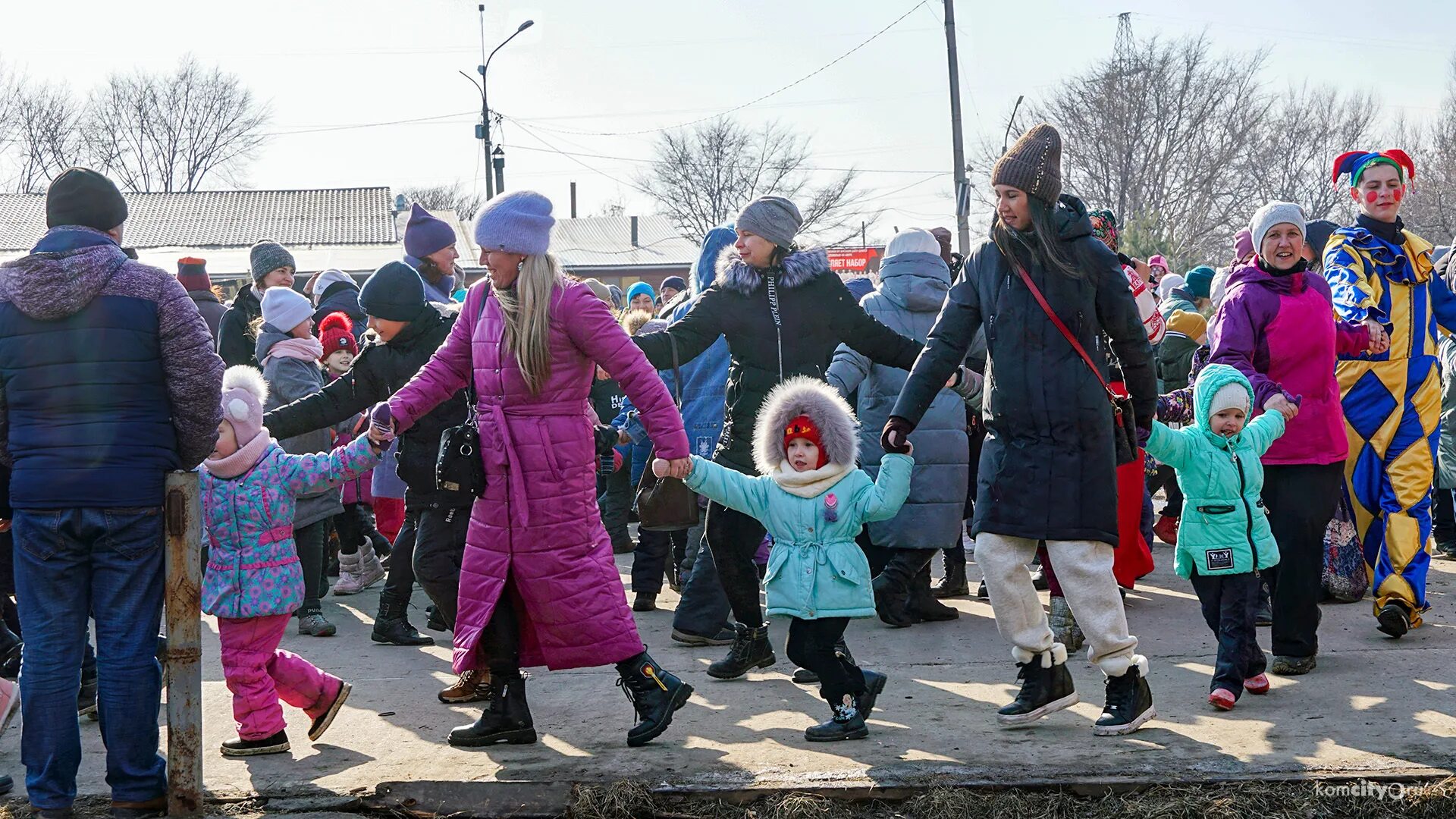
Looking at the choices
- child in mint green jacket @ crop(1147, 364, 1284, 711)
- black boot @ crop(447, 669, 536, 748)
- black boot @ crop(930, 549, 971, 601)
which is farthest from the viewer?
black boot @ crop(930, 549, 971, 601)

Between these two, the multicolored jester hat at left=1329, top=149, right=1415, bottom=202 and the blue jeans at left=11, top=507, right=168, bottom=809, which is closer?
the blue jeans at left=11, top=507, right=168, bottom=809

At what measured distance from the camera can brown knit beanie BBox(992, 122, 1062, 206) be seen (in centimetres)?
489

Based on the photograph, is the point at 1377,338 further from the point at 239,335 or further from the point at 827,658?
the point at 239,335

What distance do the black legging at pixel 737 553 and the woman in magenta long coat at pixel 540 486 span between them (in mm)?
1015

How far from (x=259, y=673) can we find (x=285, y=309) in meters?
3.13

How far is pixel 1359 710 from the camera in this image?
5.14 metres

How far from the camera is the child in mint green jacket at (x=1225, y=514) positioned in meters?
5.38

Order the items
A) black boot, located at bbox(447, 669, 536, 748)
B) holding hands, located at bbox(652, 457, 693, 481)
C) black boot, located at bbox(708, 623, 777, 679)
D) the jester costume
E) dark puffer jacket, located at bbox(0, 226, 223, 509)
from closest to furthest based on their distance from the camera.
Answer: dark puffer jacket, located at bbox(0, 226, 223, 509)
holding hands, located at bbox(652, 457, 693, 481)
black boot, located at bbox(447, 669, 536, 748)
black boot, located at bbox(708, 623, 777, 679)
the jester costume

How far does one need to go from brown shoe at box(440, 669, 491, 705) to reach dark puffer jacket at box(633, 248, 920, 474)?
1.37 m

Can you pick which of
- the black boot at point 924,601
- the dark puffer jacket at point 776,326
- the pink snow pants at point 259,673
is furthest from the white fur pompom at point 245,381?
the black boot at point 924,601

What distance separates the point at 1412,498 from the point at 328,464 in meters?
4.64

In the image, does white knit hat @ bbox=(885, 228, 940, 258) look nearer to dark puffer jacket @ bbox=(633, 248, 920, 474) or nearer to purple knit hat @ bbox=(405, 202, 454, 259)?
dark puffer jacket @ bbox=(633, 248, 920, 474)

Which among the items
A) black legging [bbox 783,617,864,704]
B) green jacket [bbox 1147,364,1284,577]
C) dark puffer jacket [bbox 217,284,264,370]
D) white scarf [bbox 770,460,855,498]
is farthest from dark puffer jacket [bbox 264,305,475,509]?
dark puffer jacket [bbox 217,284,264,370]

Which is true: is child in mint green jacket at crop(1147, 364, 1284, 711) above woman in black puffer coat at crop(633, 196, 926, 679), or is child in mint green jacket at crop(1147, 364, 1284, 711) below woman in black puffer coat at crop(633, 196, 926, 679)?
below
